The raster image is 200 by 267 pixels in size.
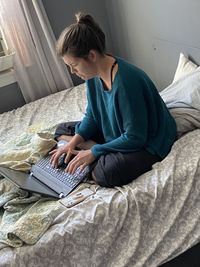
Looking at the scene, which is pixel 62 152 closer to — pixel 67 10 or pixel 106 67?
pixel 106 67

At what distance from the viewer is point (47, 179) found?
60.2 inches

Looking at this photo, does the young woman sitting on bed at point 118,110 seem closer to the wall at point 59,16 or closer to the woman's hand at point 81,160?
the woman's hand at point 81,160

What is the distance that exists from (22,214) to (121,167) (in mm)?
423

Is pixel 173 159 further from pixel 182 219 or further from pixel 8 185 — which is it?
pixel 8 185

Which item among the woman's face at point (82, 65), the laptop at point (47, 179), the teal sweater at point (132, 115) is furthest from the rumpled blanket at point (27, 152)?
the woman's face at point (82, 65)

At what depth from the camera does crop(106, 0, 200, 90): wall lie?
181 centimetres

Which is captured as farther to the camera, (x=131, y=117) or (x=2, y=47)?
(x=2, y=47)

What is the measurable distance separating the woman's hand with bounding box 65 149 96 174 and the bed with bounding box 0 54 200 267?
0.09 metres

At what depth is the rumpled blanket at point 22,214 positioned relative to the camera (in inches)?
49.1

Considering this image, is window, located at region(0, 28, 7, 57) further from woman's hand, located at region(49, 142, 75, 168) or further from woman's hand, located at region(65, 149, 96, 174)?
woman's hand, located at region(65, 149, 96, 174)

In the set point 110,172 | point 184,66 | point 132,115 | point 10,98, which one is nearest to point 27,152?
point 110,172

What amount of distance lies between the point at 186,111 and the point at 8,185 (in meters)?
0.85

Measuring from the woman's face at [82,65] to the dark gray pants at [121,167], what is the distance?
1.11 ft

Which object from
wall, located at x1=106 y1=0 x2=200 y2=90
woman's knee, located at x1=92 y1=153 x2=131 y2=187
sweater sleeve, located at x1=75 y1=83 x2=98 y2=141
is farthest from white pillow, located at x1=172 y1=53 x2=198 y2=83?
woman's knee, located at x1=92 y1=153 x2=131 y2=187
